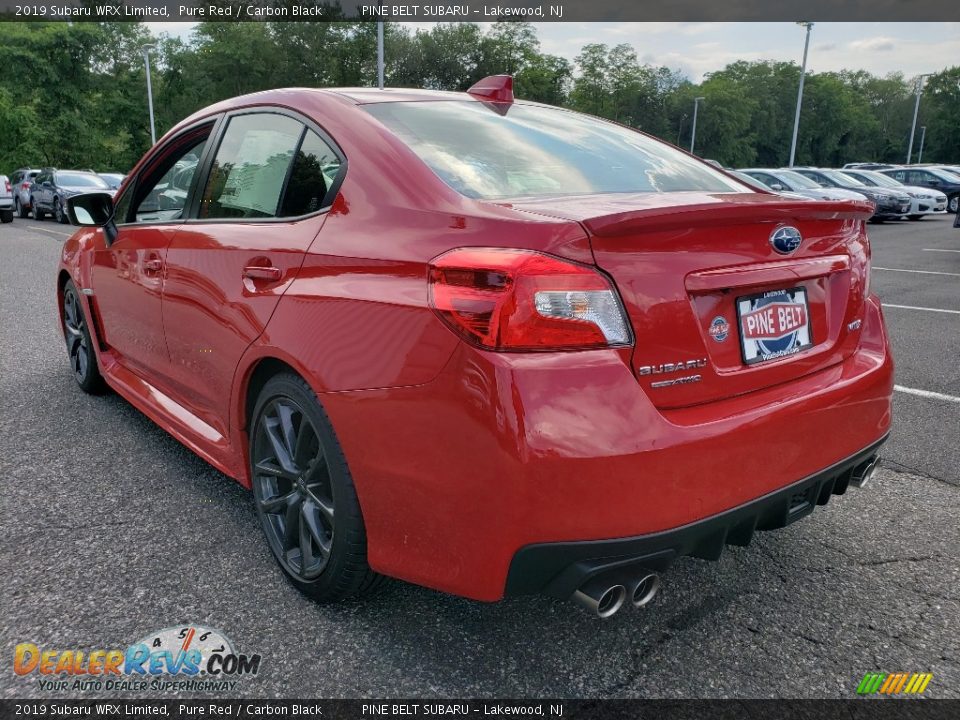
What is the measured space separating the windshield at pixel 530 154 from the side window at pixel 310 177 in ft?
0.67

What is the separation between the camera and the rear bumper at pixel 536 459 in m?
1.70

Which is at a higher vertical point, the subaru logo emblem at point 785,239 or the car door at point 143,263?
the subaru logo emblem at point 785,239

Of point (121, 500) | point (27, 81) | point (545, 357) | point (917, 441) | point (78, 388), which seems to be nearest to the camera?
point (545, 357)

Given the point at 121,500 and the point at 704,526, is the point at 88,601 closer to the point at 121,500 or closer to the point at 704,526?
the point at 121,500

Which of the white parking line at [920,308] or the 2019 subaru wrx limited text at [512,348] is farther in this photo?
the white parking line at [920,308]

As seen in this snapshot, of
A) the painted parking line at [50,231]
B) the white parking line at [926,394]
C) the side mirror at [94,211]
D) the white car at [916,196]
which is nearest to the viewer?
the side mirror at [94,211]

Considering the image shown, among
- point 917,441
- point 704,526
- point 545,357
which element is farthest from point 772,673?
point 917,441

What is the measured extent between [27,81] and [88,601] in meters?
53.4

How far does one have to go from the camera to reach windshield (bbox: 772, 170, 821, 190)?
1930 cm

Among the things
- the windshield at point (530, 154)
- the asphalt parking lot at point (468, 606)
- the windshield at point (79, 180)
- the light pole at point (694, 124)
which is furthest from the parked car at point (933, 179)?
the light pole at point (694, 124)

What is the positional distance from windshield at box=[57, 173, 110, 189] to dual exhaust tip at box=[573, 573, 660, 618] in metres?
22.3

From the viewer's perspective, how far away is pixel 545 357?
1.72 m

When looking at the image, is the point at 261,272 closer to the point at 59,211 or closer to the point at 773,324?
the point at 773,324

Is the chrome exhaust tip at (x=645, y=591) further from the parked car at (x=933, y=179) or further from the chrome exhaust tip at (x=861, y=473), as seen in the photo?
the parked car at (x=933, y=179)
